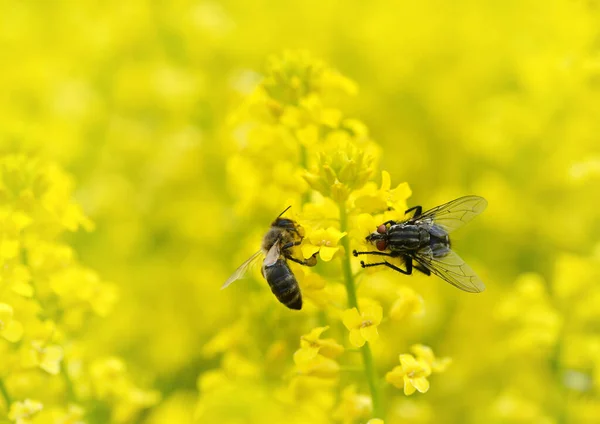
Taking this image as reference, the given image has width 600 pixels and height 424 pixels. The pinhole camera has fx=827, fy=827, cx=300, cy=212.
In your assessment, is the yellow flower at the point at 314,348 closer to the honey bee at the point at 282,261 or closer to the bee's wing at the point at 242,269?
the honey bee at the point at 282,261

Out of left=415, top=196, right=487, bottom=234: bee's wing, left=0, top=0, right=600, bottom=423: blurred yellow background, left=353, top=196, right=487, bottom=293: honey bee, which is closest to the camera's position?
left=353, top=196, right=487, bottom=293: honey bee

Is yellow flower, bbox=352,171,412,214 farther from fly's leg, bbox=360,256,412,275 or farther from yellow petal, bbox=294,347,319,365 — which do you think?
yellow petal, bbox=294,347,319,365

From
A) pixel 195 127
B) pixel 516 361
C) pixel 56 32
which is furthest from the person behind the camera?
pixel 56 32

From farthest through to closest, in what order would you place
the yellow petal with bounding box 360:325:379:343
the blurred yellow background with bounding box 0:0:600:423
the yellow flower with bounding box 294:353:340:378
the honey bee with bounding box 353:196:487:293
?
the blurred yellow background with bounding box 0:0:600:423, the honey bee with bounding box 353:196:487:293, the yellow flower with bounding box 294:353:340:378, the yellow petal with bounding box 360:325:379:343

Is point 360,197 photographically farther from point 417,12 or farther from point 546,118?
point 417,12

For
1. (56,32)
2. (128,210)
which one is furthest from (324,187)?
(56,32)

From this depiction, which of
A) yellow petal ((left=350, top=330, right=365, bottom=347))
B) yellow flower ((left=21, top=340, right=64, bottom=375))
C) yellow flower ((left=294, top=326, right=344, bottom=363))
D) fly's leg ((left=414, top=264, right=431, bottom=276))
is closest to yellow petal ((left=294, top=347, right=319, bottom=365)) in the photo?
yellow flower ((left=294, top=326, right=344, bottom=363))
